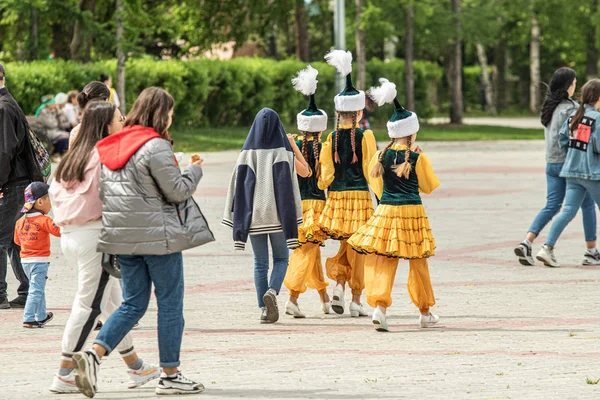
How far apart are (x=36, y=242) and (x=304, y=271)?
1.99 metres

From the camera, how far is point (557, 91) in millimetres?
12195

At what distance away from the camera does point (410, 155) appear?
8617 millimetres

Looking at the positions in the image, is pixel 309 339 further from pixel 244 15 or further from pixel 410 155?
pixel 244 15

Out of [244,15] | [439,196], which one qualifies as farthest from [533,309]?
[244,15]

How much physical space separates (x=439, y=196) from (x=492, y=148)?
1293cm

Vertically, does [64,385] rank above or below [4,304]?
above

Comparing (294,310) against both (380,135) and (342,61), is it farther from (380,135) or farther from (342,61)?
(380,135)

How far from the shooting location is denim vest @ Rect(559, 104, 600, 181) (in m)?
11.8

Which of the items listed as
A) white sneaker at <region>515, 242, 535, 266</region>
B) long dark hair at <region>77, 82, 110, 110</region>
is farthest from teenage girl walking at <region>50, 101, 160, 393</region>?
white sneaker at <region>515, 242, 535, 266</region>

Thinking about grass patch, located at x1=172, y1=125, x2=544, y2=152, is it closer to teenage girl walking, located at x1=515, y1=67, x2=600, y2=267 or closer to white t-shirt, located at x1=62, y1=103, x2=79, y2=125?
white t-shirt, located at x1=62, y1=103, x2=79, y2=125

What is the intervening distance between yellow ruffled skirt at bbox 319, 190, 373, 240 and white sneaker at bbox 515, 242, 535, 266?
314 cm

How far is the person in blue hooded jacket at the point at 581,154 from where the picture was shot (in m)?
11.8

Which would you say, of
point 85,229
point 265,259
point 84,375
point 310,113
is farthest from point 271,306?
point 84,375

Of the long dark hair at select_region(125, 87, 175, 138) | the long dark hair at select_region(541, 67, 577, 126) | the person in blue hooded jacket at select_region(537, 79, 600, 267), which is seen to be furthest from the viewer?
the long dark hair at select_region(541, 67, 577, 126)
